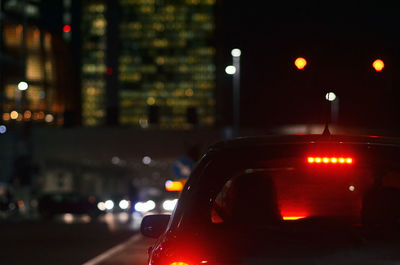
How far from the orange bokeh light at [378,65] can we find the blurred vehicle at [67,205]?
1565 inches

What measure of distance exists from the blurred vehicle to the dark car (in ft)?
140

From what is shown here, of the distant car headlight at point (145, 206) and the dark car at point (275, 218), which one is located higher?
the dark car at point (275, 218)

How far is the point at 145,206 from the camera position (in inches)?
1993

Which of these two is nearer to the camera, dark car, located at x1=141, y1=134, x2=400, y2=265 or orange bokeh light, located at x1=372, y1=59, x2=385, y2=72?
dark car, located at x1=141, y1=134, x2=400, y2=265

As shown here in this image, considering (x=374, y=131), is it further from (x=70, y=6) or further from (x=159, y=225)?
(x=70, y=6)

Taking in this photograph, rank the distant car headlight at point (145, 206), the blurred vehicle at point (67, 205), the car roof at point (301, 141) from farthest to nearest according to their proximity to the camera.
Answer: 1. the distant car headlight at point (145, 206)
2. the blurred vehicle at point (67, 205)
3. the car roof at point (301, 141)

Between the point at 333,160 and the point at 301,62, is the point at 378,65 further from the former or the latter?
the point at 333,160

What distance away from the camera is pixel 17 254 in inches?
766

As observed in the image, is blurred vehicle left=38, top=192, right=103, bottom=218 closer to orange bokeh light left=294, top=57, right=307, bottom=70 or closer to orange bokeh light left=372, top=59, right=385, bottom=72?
orange bokeh light left=372, top=59, right=385, bottom=72

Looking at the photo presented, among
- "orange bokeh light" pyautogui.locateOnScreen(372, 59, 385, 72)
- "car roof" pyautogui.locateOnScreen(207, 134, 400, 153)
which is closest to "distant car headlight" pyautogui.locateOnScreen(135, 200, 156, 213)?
"orange bokeh light" pyautogui.locateOnScreen(372, 59, 385, 72)

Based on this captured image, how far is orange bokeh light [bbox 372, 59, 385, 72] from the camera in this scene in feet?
27.8

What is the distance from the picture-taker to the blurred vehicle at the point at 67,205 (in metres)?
47.8

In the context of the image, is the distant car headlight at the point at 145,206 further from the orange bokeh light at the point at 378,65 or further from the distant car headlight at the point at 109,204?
the orange bokeh light at the point at 378,65

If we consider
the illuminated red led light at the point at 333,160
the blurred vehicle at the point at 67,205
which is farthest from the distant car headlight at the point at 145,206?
the illuminated red led light at the point at 333,160
